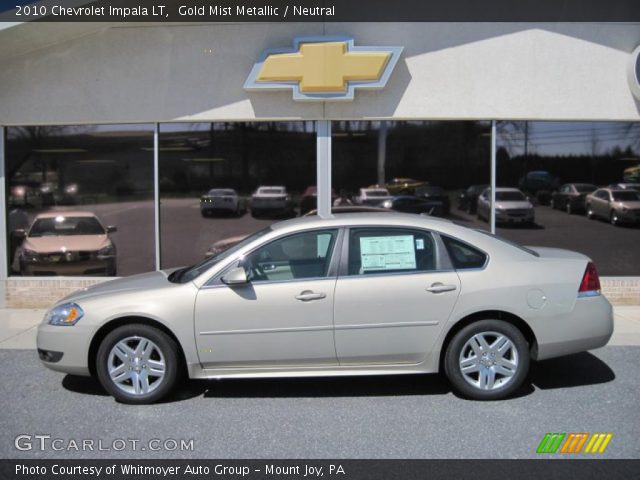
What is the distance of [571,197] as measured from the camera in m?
9.45

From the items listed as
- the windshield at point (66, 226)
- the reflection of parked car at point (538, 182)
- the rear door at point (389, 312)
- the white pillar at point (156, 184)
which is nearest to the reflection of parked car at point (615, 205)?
the reflection of parked car at point (538, 182)

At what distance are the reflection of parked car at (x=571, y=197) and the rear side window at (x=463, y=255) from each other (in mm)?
4426

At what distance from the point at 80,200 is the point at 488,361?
21.3ft

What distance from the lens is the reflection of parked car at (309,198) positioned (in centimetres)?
938

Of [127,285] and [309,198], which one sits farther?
[309,198]

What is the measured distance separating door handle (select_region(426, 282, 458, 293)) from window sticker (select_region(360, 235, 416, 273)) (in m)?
0.23

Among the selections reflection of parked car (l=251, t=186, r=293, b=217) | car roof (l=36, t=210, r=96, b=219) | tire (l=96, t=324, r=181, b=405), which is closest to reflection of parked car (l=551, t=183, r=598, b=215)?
reflection of parked car (l=251, t=186, r=293, b=217)

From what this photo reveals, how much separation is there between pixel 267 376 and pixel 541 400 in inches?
87.9

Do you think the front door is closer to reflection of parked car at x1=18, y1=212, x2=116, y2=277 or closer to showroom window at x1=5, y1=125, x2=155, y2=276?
showroom window at x1=5, y1=125, x2=155, y2=276

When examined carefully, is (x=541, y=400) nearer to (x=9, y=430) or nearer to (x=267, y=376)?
(x=267, y=376)

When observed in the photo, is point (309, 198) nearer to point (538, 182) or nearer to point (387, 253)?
point (538, 182)

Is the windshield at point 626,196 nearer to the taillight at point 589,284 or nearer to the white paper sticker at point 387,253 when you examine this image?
the taillight at point 589,284

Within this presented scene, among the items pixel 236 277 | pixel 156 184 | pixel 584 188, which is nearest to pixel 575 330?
pixel 236 277
